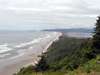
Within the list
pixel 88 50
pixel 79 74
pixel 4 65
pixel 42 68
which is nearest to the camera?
pixel 79 74

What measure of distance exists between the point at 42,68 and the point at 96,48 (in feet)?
22.4

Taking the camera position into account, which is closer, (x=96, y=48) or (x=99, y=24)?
(x=96, y=48)

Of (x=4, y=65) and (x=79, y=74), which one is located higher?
(x=79, y=74)

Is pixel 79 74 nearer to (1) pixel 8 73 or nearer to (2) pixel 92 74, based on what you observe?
(2) pixel 92 74

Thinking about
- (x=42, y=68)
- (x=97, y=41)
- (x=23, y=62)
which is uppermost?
(x=97, y=41)

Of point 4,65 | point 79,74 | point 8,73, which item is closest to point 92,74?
point 79,74

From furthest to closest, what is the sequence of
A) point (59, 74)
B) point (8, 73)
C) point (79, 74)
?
point (8, 73) < point (59, 74) < point (79, 74)

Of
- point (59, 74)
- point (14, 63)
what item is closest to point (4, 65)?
point (14, 63)

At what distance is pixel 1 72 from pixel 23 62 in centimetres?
1704

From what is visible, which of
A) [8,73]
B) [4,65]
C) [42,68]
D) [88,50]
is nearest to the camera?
[42,68]

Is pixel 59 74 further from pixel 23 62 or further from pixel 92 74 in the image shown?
pixel 23 62

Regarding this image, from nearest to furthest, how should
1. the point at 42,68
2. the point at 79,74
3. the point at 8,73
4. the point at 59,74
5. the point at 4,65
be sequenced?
the point at 79,74
the point at 59,74
the point at 42,68
the point at 8,73
the point at 4,65

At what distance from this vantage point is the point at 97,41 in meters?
37.9

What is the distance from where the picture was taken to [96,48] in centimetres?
3728
